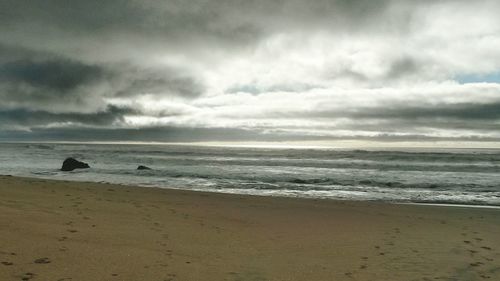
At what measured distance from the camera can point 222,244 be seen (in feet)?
27.0

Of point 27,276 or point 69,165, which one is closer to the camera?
point 27,276

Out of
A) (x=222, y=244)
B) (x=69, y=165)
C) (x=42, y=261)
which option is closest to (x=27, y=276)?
(x=42, y=261)

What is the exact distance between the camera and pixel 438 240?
384 inches

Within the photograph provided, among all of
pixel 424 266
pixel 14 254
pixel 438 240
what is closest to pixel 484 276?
pixel 424 266

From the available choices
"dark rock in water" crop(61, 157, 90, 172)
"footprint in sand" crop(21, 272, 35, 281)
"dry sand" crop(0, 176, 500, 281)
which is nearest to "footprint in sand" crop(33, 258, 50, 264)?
"dry sand" crop(0, 176, 500, 281)

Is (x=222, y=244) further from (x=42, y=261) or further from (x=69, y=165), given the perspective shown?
(x=69, y=165)

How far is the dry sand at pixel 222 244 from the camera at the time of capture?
20.1 feet

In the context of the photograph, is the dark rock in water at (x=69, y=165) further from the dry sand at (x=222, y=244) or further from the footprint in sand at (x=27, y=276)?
the footprint in sand at (x=27, y=276)

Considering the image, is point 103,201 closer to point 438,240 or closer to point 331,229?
point 331,229

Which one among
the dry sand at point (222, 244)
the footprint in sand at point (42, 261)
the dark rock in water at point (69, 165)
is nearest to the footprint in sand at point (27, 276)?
the dry sand at point (222, 244)

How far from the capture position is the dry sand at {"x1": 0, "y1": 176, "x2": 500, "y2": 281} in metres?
6.11

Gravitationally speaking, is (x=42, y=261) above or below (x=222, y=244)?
above

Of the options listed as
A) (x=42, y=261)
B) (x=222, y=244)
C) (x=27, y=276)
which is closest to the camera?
(x=27, y=276)

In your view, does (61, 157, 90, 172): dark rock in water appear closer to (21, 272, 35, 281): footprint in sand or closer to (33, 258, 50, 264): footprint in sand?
(33, 258, 50, 264): footprint in sand
